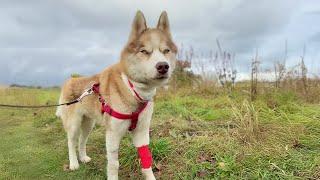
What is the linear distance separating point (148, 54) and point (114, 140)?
3.76ft

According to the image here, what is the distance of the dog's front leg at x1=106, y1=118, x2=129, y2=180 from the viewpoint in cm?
530

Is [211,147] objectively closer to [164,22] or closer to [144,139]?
[144,139]

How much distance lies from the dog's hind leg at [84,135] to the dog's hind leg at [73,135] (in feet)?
0.43

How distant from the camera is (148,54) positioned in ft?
15.9

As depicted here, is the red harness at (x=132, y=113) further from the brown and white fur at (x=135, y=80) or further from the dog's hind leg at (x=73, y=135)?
the dog's hind leg at (x=73, y=135)

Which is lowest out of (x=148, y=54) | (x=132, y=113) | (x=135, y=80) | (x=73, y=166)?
(x=73, y=166)

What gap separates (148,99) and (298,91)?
5.82m

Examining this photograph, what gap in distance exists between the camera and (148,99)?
17.2 ft

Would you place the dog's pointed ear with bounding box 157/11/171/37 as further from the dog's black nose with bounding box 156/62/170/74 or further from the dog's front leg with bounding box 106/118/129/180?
the dog's front leg with bounding box 106/118/129/180

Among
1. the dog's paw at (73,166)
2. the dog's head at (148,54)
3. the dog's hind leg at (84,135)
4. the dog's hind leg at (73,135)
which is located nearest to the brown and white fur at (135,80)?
the dog's head at (148,54)

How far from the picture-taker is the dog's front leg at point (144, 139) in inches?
213

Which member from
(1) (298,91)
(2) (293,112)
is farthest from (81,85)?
(1) (298,91)

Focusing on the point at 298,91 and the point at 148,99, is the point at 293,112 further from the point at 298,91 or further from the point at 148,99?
the point at 148,99

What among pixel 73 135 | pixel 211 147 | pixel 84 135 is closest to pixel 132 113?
pixel 211 147
